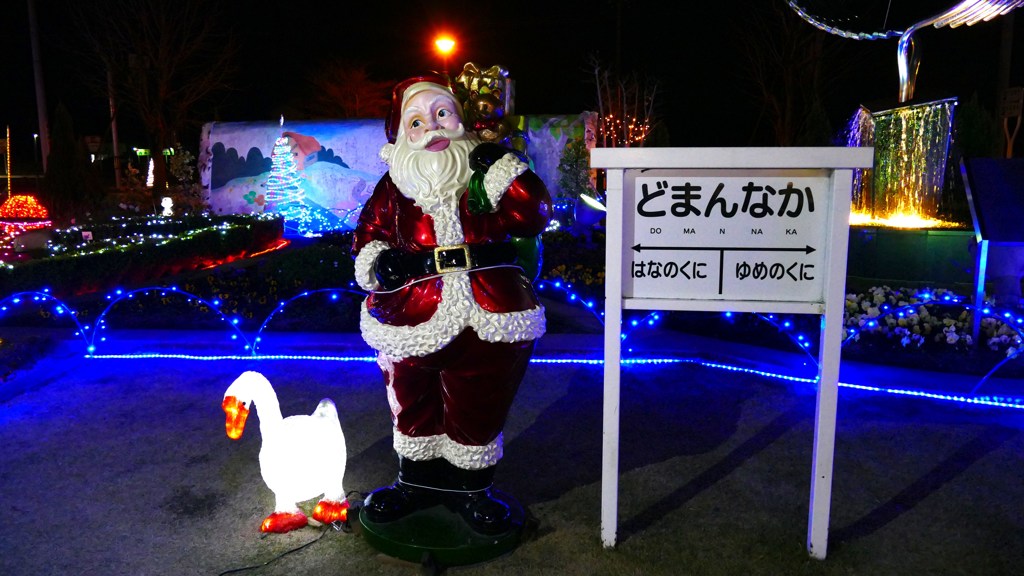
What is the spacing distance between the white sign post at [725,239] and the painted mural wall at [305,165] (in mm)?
11023

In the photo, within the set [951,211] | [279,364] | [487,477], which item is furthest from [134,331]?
[951,211]

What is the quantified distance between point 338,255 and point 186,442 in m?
4.49

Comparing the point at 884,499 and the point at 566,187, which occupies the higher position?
the point at 566,187

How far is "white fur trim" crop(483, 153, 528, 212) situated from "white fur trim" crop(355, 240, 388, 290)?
1.70ft

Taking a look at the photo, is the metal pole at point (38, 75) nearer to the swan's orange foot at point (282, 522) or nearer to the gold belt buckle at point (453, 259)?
the swan's orange foot at point (282, 522)

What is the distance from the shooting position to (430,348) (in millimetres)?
2984

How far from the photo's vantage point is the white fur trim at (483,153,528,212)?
296cm

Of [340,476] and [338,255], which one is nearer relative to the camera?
[340,476]

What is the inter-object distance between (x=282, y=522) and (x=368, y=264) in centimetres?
117

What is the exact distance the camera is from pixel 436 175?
3008mm

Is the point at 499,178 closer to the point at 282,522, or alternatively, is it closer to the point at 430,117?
the point at 430,117

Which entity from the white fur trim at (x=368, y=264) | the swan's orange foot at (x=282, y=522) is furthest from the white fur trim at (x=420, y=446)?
the white fur trim at (x=368, y=264)

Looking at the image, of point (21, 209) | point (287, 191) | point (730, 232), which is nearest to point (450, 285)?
point (730, 232)

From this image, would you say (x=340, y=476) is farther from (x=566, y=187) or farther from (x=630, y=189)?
(x=566, y=187)
